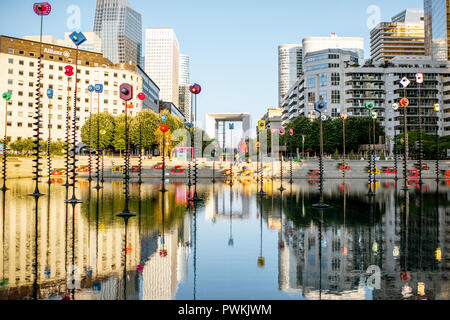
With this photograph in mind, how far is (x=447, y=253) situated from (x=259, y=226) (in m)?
6.94

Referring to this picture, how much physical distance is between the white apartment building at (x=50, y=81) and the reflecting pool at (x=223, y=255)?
277 ft

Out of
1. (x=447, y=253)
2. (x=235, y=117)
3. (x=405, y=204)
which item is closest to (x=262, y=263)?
(x=447, y=253)

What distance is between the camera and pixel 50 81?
10112 centimetres

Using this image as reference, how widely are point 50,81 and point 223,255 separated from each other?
10539cm

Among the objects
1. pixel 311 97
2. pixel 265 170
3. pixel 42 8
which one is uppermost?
pixel 311 97

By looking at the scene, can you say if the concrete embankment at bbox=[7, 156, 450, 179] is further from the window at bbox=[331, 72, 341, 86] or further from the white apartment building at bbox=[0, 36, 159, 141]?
the window at bbox=[331, 72, 341, 86]

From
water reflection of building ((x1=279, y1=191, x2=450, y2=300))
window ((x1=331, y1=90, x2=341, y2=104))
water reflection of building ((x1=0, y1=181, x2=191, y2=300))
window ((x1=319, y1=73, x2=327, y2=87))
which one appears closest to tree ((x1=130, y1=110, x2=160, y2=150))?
window ((x1=319, y1=73, x2=327, y2=87))

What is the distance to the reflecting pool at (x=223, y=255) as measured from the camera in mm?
7391

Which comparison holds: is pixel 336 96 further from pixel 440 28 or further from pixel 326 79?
pixel 440 28

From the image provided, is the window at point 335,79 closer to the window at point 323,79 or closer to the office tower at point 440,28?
the window at point 323,79

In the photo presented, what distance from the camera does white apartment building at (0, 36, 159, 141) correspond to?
96.7 meters

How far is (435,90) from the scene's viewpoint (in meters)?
112

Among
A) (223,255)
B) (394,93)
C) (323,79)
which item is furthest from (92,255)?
(394,93)
